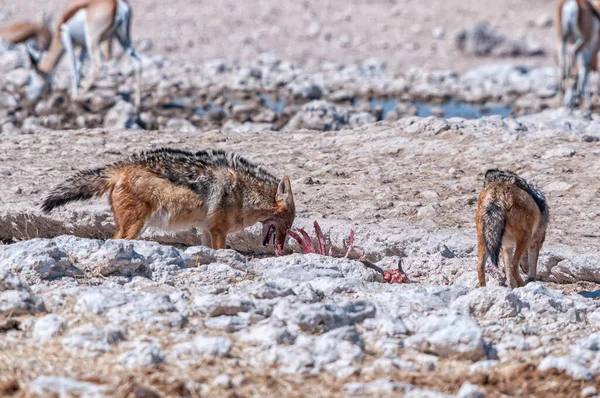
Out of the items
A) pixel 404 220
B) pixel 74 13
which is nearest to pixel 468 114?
pixel 74 13

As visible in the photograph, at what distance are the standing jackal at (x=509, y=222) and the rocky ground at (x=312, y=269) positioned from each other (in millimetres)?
322

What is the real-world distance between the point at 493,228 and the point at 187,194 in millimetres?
2268

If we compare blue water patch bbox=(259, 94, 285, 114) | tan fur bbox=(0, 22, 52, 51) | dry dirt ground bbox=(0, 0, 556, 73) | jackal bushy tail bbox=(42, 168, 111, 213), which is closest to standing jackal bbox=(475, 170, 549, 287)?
jackal bushy tail bbox=(42, 168, 111, 213)

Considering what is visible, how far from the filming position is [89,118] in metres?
17.3

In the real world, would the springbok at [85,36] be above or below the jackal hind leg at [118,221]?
below

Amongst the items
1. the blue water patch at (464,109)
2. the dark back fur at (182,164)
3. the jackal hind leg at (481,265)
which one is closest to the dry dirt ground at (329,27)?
the blue water patch at (464,109)

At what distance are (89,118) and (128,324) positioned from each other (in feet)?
39.1

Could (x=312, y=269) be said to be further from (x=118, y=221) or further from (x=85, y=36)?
(x=85, y=36)

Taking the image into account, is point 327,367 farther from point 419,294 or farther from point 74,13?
point 74,13

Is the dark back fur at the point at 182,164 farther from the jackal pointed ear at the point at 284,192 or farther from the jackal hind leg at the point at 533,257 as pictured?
the jackal hind leg at the point at 533,257

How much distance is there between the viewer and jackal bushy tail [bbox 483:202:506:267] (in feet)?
25.4

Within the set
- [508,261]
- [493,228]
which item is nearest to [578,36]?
[508,261]

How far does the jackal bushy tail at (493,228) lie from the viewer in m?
7.75

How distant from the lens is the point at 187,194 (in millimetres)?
8352
